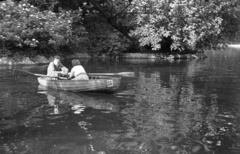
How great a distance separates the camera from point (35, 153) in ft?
22.4

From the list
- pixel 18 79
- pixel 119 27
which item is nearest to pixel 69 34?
pixel 119 27

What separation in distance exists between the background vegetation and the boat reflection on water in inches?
482

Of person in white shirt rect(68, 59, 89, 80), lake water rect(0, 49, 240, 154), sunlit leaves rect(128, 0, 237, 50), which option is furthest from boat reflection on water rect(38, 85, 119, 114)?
sunlit leaves rect(128, 0, 237, 50)

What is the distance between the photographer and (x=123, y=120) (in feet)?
30.6

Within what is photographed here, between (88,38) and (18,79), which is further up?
(88,38)

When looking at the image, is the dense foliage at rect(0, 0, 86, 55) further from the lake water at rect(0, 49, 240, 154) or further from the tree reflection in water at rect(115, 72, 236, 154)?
the tree reflection in water at rect(115, 72, 236, 154)

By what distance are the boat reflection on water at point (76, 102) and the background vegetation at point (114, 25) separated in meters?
12.2

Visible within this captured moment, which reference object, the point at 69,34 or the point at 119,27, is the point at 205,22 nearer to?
the point at 119,27

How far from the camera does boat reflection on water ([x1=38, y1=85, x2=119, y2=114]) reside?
10719 millimetres

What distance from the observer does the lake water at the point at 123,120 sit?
7246mm

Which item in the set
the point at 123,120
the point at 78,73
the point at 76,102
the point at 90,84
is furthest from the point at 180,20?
the point at 123,120

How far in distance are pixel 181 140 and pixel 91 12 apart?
2873 cm

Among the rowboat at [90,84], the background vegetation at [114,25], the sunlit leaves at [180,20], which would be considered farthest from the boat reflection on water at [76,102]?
the sunlit leaves at [180,20]

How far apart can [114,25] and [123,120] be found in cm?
2569
